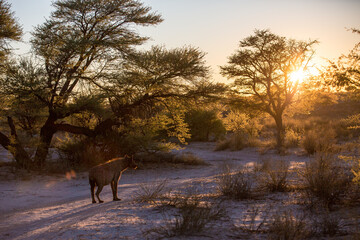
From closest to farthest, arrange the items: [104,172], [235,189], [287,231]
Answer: [287,231]
[235,189]
[104,172]

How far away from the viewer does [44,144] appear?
1320 cm

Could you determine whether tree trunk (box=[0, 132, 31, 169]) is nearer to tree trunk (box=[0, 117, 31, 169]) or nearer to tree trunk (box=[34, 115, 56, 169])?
tree trunk (box=[0, 117, 31, 169])

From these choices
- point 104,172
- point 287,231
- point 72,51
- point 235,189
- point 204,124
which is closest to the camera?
point 287,231

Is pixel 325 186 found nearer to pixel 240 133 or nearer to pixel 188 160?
pixel 188 160

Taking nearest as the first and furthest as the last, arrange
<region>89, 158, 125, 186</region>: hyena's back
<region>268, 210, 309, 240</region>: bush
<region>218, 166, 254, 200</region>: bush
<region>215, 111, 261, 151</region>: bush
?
1. <region>268, 210, 309, 240</region>: bush
2. <region>218, 166, 254, 200</region>: bush
3. <region>89, 158, 125, 186</region>: hyena's back
4. <region>215, 111, 261, 151</region>: bush

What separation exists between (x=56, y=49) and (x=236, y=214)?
10110 millimetres

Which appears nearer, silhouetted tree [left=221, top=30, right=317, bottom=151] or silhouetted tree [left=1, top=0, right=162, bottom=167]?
silhouetted tree [left=1, top=0, right=162, bottom=167]

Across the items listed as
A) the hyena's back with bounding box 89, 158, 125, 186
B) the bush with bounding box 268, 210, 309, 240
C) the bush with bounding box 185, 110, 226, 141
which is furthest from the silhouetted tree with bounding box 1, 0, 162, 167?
the bush with bounding box 185, 110, 226, 141

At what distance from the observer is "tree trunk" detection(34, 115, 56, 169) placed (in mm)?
13125

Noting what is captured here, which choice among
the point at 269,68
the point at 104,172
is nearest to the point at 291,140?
the point at 269,68

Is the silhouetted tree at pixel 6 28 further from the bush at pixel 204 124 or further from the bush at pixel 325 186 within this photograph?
the bush at pixel 204 124

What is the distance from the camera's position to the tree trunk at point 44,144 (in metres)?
13.1

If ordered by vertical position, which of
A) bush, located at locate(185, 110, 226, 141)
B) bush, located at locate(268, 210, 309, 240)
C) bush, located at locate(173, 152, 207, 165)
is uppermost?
bush, located at locate(185, 110, 226, 141)

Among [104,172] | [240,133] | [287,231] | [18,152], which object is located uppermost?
[240,133]
